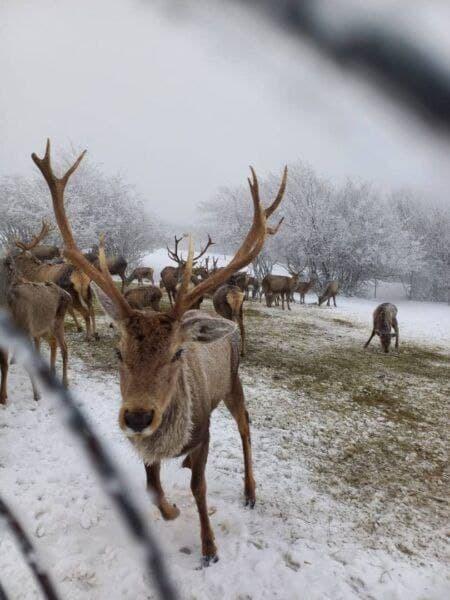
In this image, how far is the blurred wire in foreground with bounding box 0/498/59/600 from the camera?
1.96 feet

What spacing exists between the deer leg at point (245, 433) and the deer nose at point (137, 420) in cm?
212

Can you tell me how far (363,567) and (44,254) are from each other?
783 inches

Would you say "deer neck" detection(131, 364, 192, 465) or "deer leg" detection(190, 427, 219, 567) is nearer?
"deer neck" detection(131, 364, 192, 465)

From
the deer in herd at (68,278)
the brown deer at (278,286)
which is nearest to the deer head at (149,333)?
the deer in herd at (68,278)

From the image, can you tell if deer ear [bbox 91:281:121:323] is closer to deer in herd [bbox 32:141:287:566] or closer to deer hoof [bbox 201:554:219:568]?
deer in herd [bbox 32:141:287:566]

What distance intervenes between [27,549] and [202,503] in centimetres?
293

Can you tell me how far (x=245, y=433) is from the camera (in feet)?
13.7

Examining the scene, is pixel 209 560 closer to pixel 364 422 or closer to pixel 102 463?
pixel 102 463

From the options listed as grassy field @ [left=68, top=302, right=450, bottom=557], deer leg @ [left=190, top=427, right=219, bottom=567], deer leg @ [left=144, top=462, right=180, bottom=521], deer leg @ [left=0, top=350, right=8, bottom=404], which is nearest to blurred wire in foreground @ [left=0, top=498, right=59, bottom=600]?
deer leg @ [left=190, top=427, right=219, bottom=567]

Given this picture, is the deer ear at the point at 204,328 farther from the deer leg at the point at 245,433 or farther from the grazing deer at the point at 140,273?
the grazing deer at the point at 140,273

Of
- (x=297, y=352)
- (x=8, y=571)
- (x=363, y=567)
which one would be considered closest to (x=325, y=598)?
(x=363, y=567)

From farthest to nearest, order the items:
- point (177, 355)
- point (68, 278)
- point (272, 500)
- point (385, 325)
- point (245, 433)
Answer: point (385, 325)
point (68, 278)
point (245, 433)
point (272, 500)
point (177, 355)

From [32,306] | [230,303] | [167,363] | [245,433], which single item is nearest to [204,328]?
[167,363]

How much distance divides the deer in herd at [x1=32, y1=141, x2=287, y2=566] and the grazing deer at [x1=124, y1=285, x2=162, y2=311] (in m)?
7.43
